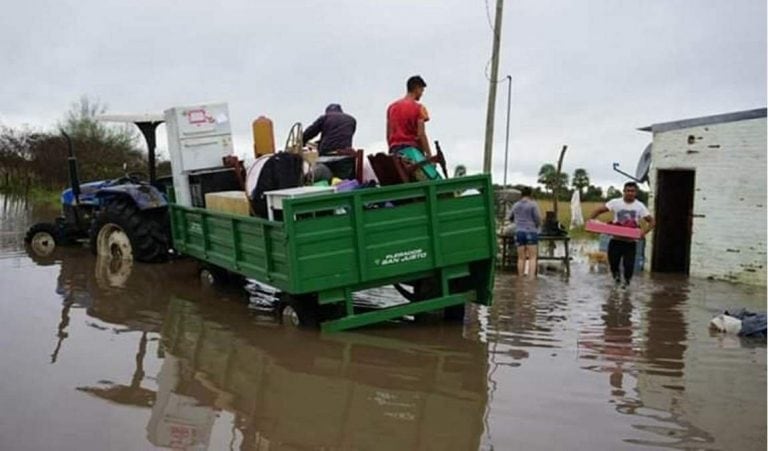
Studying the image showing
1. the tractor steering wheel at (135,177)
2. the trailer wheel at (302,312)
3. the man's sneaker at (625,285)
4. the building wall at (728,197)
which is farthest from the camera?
the building wall at (728,197)

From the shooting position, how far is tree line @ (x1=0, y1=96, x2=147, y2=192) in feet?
96.7

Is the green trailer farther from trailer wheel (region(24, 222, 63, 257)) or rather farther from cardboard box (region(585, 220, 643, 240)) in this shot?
trailer wheel (region(24, 222, 63, 257))

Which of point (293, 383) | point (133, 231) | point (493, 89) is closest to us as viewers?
point (293, 383)

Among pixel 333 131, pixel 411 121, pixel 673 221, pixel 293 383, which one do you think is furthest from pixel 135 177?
pixel 673 221

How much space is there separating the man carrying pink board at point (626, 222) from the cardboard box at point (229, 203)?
482 centimetres

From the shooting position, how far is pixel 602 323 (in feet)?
27.4

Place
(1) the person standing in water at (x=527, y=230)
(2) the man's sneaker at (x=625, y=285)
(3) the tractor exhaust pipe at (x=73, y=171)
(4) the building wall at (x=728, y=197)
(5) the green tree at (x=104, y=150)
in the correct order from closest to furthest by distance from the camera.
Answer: (2) the man's sneaker at (x=625, y=285), (3) the tractor exhaust pipe at (x=73, y=171), (1) the person standing in water at (x=527, y=230), (4) the building wall at (x=728, y=197), (5) the green tree at (x=104, y=150)

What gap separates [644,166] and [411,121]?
9.32m

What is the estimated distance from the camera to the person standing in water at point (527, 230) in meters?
12.9

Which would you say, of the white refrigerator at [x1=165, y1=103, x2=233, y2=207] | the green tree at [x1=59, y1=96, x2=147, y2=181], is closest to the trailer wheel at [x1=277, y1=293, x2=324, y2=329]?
the white refrigerator at [x1=165, y1=103, x2=233, y2=207]

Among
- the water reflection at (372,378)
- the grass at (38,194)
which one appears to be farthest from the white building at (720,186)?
the grass at (38,194)

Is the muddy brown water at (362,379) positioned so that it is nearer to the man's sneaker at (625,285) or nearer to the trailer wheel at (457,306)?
the trailer wheel at (457,306)

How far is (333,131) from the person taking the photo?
31.7 ft

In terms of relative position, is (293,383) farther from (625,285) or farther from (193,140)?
(625,285)
